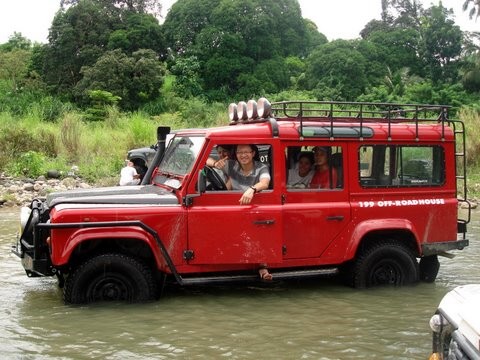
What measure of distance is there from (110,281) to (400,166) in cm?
369

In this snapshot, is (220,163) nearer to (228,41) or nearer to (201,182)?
(201,182)

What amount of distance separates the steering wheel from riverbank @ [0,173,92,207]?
1033cm

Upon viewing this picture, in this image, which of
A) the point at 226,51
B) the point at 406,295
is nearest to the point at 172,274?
the point at 406,295

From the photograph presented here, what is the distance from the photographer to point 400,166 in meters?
7.50

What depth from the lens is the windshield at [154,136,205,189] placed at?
6.84m

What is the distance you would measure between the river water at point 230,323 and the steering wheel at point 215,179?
52.1 inches

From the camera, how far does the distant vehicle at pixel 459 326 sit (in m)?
2.99

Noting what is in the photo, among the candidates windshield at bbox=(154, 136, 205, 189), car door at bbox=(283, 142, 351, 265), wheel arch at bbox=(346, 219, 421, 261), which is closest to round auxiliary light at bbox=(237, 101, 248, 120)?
windshield at bbox=(154, 136, 205, 189)

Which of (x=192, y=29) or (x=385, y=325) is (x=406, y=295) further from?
(x=192, y=29)

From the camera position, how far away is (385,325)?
6266 millimetres

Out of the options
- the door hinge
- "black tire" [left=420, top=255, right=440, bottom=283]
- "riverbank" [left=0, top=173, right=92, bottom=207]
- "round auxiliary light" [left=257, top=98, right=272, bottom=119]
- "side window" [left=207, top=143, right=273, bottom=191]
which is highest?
"round auxiliary light" [left=257, top=98, right=272, bottom=119]

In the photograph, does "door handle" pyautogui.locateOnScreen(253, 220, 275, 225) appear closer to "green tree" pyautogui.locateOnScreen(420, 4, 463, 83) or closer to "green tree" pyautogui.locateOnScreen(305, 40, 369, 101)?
"green tree" pyautogui.locateOnScreen(305, 40, 369, 101)

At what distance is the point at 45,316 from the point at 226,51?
37868 millimetres

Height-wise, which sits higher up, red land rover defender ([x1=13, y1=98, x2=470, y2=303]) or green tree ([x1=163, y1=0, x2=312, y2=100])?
green tree ([x1=163, y1=0, x2=312, y2=100])
